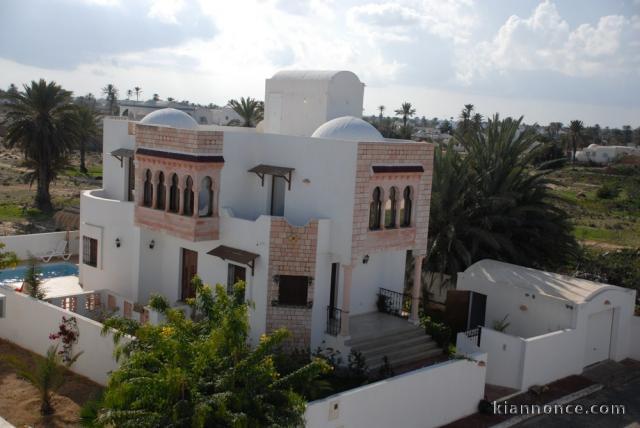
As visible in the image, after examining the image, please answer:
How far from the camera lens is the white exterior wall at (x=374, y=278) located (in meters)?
18.3

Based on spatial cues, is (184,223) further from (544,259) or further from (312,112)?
(544,259)

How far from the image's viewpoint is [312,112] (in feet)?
68.3

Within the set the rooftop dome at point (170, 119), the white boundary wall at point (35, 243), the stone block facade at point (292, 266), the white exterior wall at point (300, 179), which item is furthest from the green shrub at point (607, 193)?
the stone block facade at point (292, 266)

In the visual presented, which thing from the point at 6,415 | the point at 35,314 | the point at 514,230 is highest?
the point at 514,230

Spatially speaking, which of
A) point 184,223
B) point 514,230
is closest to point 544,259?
point 514,230

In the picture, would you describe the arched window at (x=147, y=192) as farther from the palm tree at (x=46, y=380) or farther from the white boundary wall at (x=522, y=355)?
the white boundary wall at (x=522, y=355)

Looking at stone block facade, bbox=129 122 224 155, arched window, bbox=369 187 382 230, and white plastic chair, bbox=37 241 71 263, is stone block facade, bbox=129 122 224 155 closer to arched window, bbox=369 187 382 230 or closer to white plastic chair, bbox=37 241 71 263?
arched window, bbox=369 187 382 230

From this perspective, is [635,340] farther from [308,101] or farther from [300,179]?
[308,101]

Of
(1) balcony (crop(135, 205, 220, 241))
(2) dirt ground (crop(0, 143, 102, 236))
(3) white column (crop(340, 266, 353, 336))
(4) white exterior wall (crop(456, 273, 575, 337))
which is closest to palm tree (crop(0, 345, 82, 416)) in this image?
(1) balcony (crop(135, 205, 220, 241))

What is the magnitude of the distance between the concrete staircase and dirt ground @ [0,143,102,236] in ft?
70.1

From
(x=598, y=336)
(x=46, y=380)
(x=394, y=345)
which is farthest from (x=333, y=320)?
(x=598, y=336)

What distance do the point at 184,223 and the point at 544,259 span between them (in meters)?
12.4

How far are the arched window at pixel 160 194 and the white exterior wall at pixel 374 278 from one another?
17.8ft

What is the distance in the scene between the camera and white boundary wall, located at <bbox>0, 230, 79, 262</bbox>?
24.8 m
